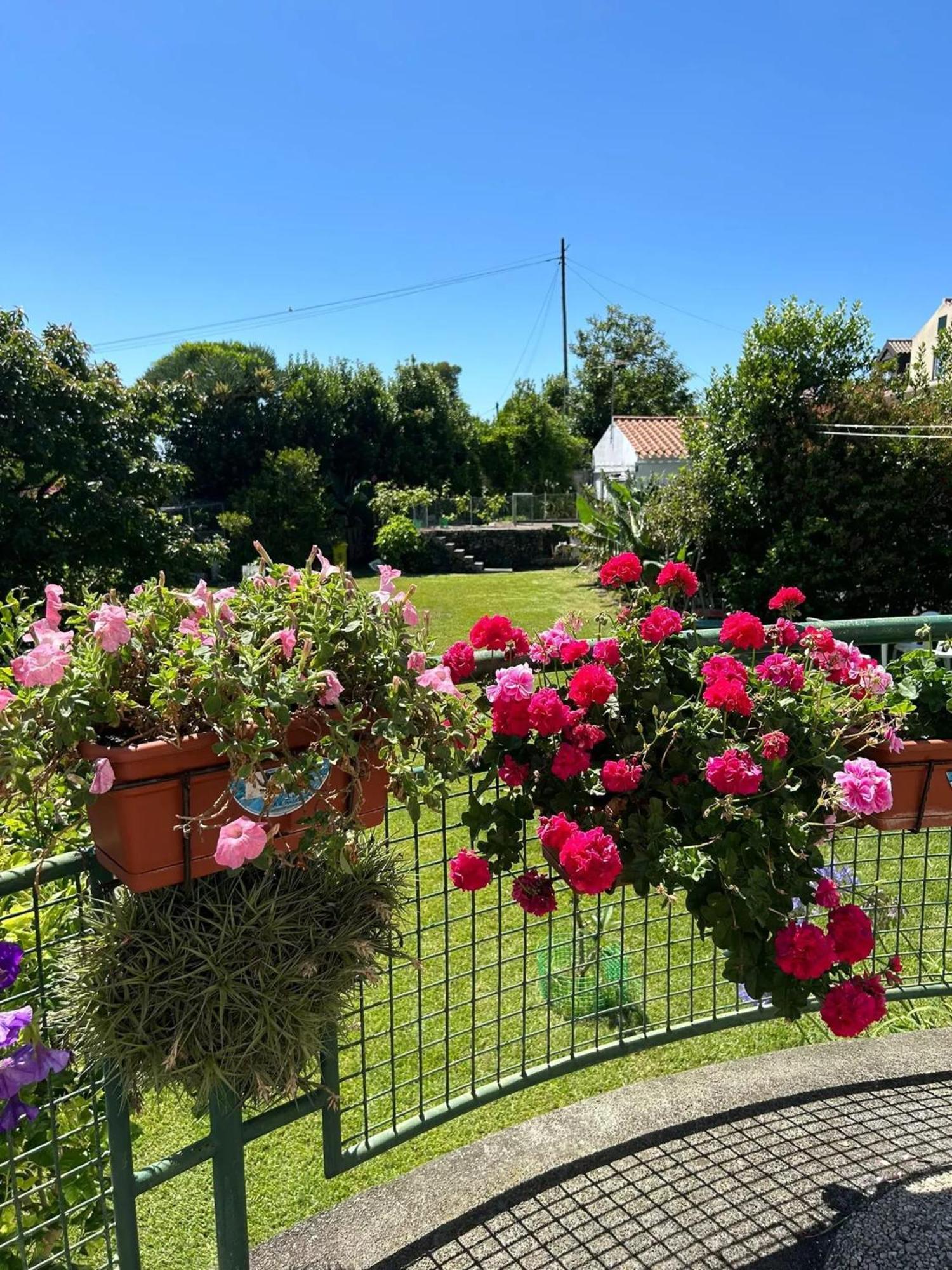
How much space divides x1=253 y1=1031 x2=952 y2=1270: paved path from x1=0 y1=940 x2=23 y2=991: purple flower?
1.08 meters

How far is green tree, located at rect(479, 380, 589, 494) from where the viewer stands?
92.6 ft

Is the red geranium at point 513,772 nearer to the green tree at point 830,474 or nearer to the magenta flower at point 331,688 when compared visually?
the magenta flower at point 331,688

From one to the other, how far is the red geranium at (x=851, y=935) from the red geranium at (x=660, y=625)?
67 centimetres

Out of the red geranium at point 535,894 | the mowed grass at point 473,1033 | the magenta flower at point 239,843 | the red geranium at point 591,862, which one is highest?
the magenta flower at point 239,843

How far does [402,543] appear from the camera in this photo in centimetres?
2041

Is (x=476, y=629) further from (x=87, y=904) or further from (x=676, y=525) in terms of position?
(x=676, y=525)

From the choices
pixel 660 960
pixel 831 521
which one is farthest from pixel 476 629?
pixel 831 521

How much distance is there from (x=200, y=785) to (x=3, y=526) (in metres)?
8.26

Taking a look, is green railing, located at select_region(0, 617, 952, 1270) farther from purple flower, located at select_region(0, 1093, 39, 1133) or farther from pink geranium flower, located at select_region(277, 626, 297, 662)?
pink geranium flower, located at select_region(277, 626, 297, 662)

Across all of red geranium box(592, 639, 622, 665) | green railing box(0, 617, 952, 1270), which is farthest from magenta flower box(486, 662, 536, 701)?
green railing box(0, 617, 952, 1270)

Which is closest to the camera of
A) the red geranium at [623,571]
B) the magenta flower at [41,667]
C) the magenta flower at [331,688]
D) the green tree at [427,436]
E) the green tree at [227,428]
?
the magenta flower at [41,667]

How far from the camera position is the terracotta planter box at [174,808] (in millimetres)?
1262

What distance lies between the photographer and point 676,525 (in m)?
11.7

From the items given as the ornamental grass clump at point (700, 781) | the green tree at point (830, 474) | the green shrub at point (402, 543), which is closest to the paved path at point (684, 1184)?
the ornamental grass clump at point (700, 781)
